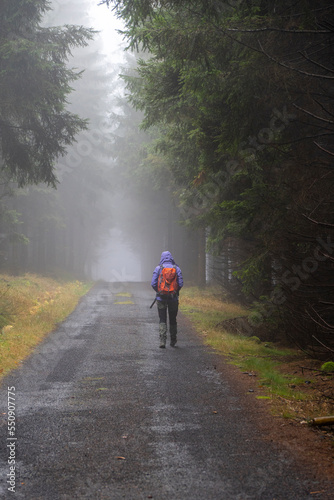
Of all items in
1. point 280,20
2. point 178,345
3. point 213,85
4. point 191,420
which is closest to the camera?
point 191,420

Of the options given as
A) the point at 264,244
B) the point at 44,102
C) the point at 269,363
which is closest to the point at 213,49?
the point at 264,244

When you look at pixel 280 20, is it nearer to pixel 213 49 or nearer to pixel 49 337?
pixel 213 49

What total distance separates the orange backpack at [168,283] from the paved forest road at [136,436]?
6.48ft

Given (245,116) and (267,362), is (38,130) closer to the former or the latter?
(245,116)

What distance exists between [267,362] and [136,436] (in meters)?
4.35

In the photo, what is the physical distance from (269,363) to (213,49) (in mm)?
5817

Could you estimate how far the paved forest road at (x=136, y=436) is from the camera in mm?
3811

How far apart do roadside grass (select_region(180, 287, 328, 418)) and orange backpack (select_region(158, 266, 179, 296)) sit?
152cm

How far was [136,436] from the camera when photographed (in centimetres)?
497

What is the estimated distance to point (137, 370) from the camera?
824 centimetres

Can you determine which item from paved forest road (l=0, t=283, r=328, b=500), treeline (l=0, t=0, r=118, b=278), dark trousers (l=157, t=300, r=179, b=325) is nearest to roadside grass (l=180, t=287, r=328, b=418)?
paved forest road (l=0, t=283, r=328, b=500)

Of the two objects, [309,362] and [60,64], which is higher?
[60,64]

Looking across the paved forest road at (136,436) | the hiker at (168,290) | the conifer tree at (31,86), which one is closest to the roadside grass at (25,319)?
the paved forest road at (136,436)

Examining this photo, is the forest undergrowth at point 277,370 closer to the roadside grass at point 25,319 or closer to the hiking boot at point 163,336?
the hiking boot at point 163,336
